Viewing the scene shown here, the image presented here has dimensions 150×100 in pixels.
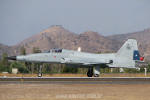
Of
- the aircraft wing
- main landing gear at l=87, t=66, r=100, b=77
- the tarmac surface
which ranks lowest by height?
the tarmac surface

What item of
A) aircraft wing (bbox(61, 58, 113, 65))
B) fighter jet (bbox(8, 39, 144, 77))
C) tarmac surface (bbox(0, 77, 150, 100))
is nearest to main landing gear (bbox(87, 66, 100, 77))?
fighter jet (bbox(8, 39, 144, 77))

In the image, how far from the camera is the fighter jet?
37719 mm

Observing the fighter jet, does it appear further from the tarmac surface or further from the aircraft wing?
the tarmac surface

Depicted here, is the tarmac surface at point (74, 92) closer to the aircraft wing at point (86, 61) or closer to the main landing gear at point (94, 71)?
the aircraft wing at point (86, 61)

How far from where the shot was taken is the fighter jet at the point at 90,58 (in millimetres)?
37719

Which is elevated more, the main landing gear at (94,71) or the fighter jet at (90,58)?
the fighter jet at (90,58)

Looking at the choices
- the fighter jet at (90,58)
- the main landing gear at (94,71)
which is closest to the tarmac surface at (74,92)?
the fighter jet at (90,58)

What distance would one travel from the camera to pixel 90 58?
3853cm

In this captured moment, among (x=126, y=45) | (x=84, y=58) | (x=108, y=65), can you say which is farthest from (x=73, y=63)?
(x=126, y=45)

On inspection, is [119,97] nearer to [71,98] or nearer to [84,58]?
[71,98]

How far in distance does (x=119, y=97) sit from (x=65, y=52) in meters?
21.9

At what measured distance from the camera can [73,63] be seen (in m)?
38.2

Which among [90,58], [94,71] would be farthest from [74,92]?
[90,58]

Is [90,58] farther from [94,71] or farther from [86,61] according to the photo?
[94,71]
